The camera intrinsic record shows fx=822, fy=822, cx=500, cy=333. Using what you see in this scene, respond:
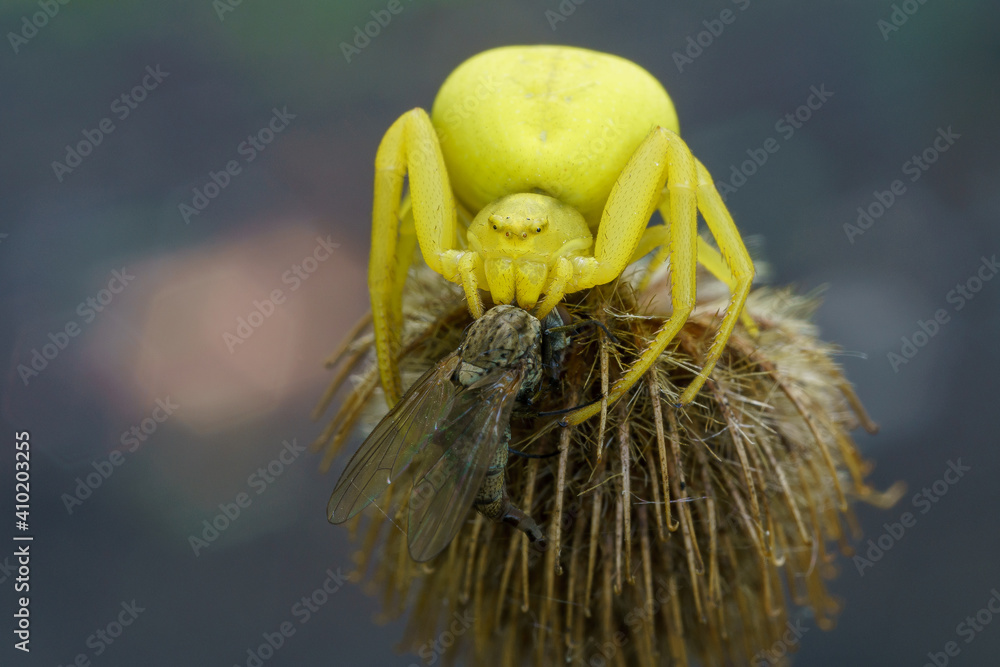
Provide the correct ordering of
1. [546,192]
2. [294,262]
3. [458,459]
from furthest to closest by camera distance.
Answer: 1. [294,262]
2. [546,192]
3. [458,459]

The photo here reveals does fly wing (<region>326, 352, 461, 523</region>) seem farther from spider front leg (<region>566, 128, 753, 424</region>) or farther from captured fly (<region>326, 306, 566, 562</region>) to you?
spider front leg (<region>566, 128, 753, 424</region>)

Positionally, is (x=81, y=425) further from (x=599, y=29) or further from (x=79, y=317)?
(x=599, y=29)

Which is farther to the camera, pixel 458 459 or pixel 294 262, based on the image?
pixel 294 262

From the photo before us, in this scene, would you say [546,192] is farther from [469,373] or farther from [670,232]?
[469,373]

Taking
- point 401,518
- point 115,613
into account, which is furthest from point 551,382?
point 115,613

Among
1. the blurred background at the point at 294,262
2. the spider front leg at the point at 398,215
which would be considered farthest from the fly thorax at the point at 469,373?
the blurred background at the point at 294,262

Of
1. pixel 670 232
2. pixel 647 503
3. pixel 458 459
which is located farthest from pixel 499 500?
pixel 670 232
